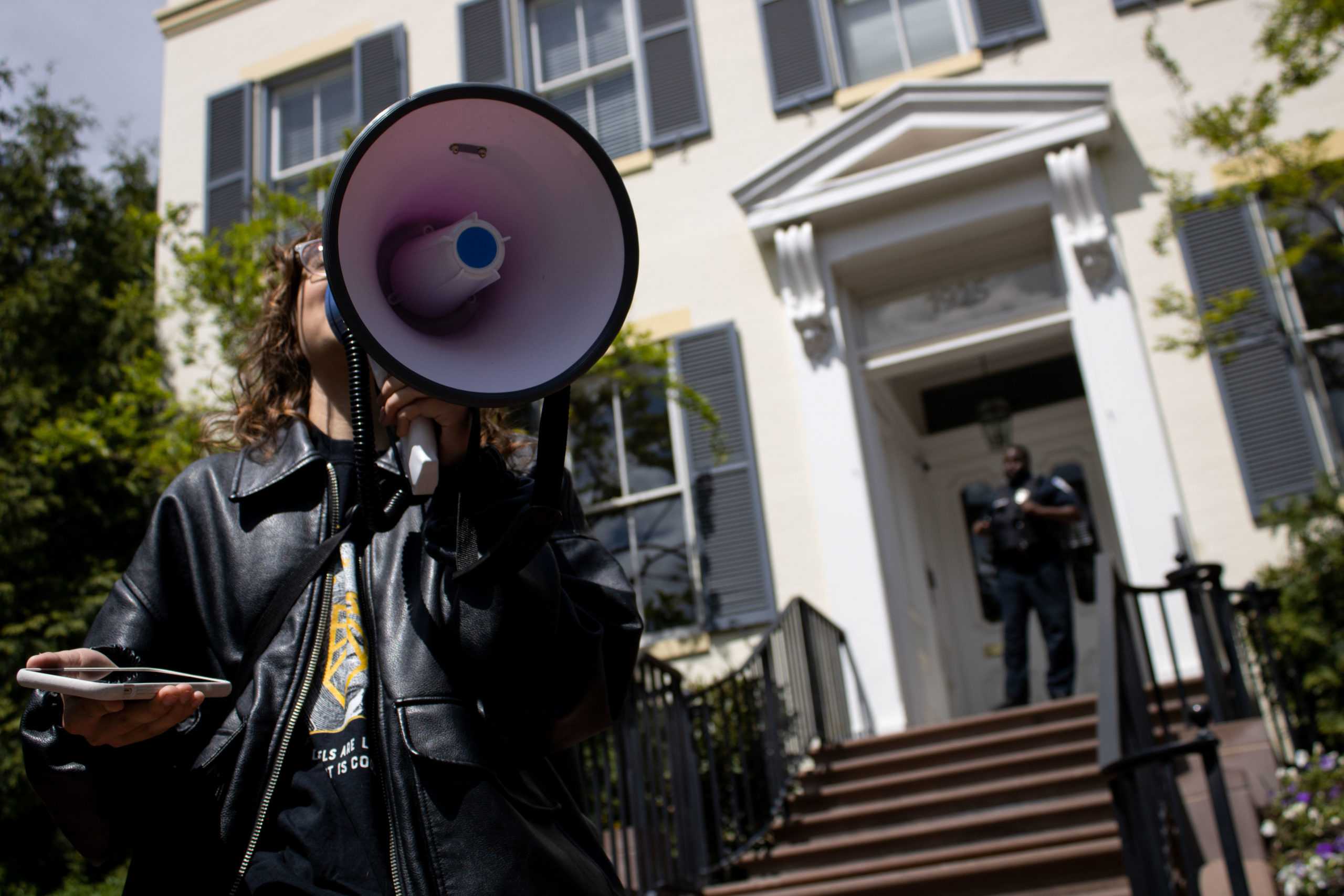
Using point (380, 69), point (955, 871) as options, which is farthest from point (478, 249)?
point (380, 69)

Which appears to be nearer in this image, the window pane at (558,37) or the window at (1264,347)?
the window at (1264,347)

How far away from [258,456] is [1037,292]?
7.38 metres

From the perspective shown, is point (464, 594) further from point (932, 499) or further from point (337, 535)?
point (932, 499)

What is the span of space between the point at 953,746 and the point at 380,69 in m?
7.49

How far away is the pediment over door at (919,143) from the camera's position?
25.4 feet

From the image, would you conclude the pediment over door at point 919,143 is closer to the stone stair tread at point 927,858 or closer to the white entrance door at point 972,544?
the white entrance door at point 972,544

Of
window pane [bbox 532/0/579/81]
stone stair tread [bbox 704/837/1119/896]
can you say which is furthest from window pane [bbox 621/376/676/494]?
stone stair tread [bbox 704/837/1119/896]

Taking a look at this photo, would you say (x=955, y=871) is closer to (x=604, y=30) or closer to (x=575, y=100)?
(x=575, y=100)

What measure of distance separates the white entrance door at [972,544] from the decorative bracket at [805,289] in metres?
2.00

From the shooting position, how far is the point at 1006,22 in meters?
8.43

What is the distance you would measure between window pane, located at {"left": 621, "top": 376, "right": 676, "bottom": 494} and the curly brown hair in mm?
6539

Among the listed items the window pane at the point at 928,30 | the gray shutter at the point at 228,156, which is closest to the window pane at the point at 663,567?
the window pane at the point at 928,30

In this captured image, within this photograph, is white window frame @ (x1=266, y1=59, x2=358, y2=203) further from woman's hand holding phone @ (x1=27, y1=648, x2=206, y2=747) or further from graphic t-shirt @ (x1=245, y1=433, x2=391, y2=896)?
woman's hand holding phone @ (x1=27, y1=648, x2=206, y2=747)

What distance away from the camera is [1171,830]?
4.25 m
